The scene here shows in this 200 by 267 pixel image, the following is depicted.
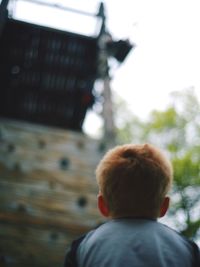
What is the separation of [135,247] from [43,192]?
15.3ft

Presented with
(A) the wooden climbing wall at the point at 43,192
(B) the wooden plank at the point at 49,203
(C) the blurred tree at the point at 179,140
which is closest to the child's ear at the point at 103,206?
(A) the wooden climbing wall at the point at 43,192

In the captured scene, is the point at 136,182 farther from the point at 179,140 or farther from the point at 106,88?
the point at 179,140

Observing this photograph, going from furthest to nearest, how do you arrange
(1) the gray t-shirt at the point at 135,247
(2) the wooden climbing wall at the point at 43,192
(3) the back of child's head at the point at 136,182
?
(2) the wooden climbing wall at the point at 43,192
(3) the back of child's head at the point at 136,182
(1) the gray t-shirt at the point at 135,247

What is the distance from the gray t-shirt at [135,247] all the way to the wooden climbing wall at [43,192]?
13.5 ft

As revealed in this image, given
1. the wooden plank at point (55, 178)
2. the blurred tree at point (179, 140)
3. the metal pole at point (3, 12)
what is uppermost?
the metal pole at point (3, 12)

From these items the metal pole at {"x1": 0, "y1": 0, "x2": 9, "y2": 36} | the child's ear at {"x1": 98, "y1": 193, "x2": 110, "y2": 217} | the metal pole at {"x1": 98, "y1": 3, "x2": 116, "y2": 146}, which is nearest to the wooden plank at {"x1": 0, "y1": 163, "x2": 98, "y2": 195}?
the metal pole at {"x1": 98, "y1": 3, "x2": 116, "y2": 146}

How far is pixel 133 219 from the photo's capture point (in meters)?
1.67

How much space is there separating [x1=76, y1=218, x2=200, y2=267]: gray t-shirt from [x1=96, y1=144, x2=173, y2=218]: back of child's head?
59 millimetres

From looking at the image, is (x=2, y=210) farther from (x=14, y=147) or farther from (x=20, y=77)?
(x=20, y=77)

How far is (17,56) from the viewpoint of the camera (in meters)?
7.55

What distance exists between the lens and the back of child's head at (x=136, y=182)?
1.63 m

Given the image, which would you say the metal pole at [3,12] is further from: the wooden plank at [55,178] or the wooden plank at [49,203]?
the wooden plank at [49,203]

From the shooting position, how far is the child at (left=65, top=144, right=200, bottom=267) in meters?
1.55

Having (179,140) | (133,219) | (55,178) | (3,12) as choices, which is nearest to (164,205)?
(133,219)
